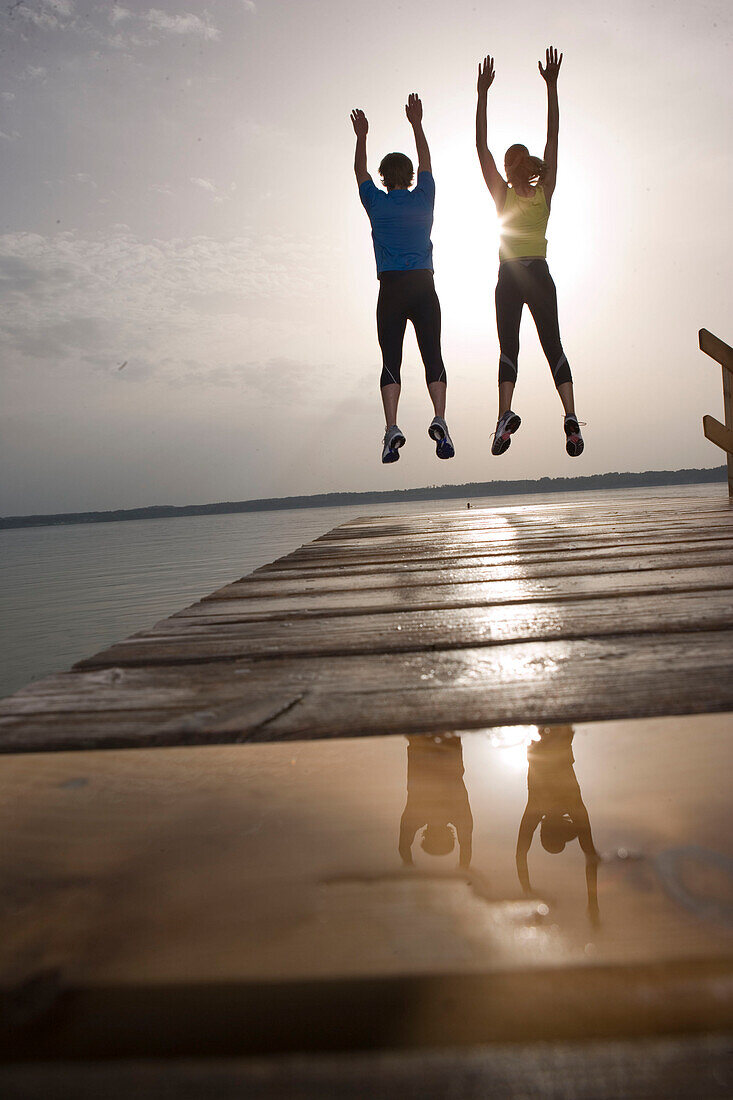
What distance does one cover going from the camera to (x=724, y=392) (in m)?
5.83

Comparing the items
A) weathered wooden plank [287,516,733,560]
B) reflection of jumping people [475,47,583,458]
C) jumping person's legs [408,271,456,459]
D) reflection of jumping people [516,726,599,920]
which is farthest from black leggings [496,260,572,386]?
reflection of jumping people [516,726,599,920]

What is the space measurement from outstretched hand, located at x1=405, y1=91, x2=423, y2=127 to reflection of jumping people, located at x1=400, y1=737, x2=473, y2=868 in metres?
5.91

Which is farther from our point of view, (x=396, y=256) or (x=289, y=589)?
(x=396, y=256)

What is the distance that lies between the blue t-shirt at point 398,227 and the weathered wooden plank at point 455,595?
4034mm

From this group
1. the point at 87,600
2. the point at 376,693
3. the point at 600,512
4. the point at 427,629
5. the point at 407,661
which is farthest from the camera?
the point at 87,600

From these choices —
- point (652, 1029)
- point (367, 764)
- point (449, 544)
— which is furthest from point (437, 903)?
point (449, 544)

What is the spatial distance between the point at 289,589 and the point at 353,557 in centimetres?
107

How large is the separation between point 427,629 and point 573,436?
14.6ft

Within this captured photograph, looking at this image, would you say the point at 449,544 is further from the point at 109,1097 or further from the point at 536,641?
the point at 109,1097

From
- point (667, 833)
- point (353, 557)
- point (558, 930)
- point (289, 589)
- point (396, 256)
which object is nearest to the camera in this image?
point (558, 930)

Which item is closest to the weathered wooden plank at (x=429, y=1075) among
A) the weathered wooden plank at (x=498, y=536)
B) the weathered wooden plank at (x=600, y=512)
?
the weathered wooden plank at (x=498, y=536)

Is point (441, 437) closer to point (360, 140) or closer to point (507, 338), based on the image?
point (507, 338)

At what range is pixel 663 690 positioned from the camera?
1033mm

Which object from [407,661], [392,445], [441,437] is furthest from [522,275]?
[407,661]
